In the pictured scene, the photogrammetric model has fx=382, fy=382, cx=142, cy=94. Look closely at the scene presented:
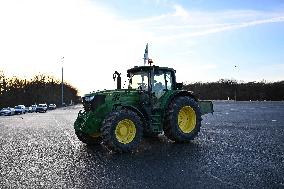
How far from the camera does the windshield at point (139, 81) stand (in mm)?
11745

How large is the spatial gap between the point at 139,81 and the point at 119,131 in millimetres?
2424

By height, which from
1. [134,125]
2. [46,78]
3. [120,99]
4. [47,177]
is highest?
[46,78]

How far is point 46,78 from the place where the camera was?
11269 cm

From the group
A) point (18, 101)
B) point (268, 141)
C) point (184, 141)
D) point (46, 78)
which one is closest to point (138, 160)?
point (184, 141)

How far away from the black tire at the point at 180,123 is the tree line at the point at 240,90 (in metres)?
74.7

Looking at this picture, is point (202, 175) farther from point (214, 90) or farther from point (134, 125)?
point (214, 90)

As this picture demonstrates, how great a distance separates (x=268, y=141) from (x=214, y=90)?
93.2m

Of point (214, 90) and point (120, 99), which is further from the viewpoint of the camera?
point (214, 90)

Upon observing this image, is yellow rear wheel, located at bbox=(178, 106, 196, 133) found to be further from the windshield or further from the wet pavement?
the windshield

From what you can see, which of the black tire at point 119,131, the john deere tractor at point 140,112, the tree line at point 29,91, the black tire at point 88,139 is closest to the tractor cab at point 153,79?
the john deere tractor at point 140,112

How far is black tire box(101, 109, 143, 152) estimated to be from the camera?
31.8ft

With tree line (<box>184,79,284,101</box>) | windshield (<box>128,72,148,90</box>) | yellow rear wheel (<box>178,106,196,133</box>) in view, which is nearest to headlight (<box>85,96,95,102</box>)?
windshield (<box>128,72,148,90</box>)

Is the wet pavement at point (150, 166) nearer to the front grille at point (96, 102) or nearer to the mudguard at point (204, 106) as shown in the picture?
the front grille at point (96, 102)

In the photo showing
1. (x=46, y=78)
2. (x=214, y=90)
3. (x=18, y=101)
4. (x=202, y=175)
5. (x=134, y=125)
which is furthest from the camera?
(x=46, y=78)
